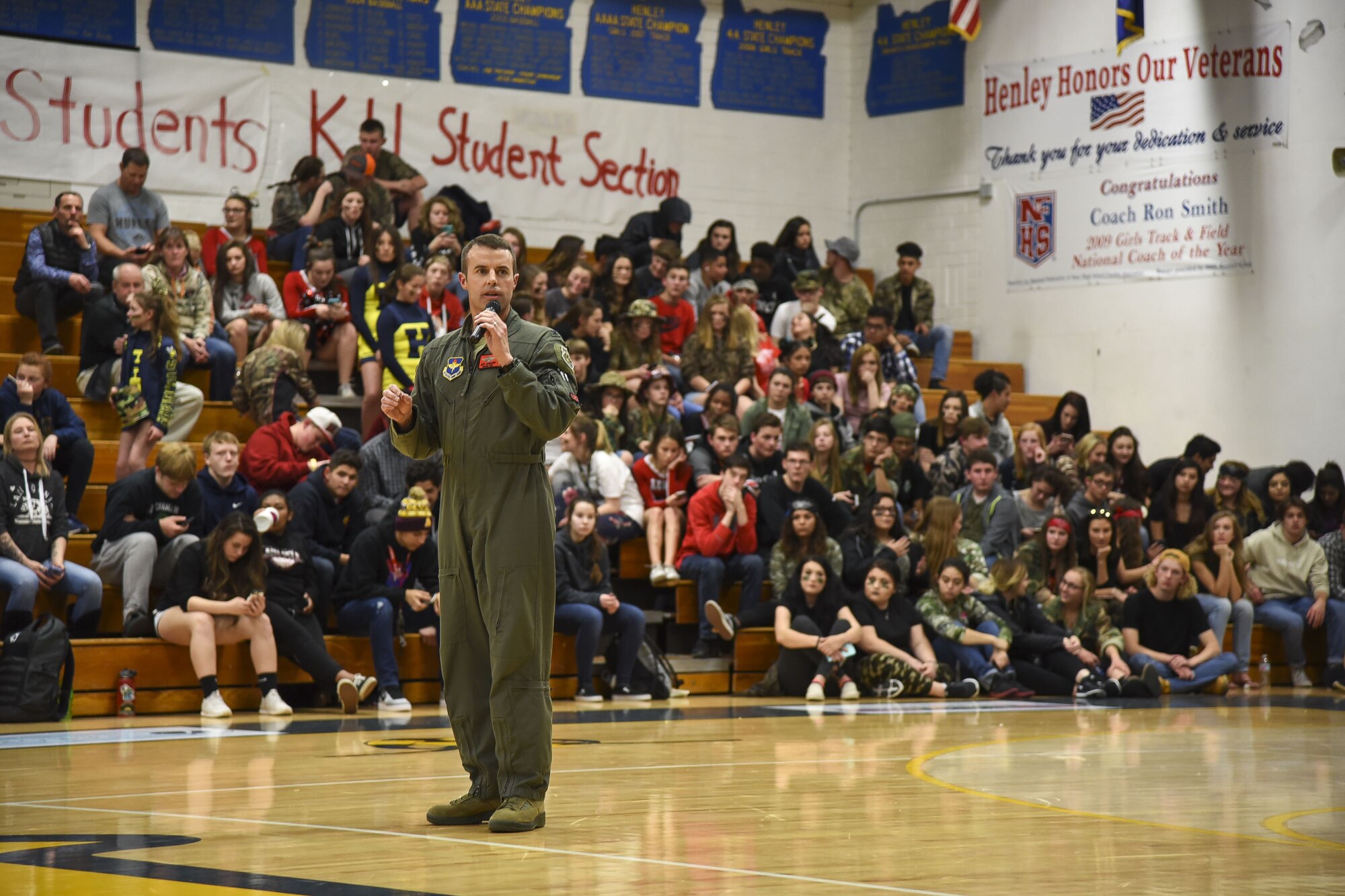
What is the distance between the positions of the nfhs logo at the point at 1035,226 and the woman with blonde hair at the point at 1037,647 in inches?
230

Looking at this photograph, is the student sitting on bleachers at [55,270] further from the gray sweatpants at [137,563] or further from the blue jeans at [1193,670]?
the blue jeans at [1193,670]

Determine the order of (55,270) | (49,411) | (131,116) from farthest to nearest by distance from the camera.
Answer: (131,116)
(55,270)
(49,411)

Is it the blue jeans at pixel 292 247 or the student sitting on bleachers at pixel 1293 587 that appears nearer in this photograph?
the student sitting on bleachers at pixel 1293 587

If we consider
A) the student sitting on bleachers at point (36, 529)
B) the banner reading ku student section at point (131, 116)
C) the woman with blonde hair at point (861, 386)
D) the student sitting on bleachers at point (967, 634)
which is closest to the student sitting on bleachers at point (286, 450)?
the student sitting on bleachers at point (36, 529)

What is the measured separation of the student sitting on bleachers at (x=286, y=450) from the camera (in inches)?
387

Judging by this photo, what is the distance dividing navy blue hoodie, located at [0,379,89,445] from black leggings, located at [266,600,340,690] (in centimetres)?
156

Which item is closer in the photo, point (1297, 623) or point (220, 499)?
point (220, 499)

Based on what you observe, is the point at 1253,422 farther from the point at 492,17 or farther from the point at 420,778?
the point at 420,778

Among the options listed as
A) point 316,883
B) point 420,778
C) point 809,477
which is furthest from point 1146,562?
point 316,883

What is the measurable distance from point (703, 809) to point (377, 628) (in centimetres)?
449

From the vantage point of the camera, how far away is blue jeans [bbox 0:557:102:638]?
8.54 m

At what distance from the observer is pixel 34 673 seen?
8266mm

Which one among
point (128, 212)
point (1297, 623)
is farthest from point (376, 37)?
point (1297, 623)

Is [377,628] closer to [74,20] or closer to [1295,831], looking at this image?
[1295,831]
